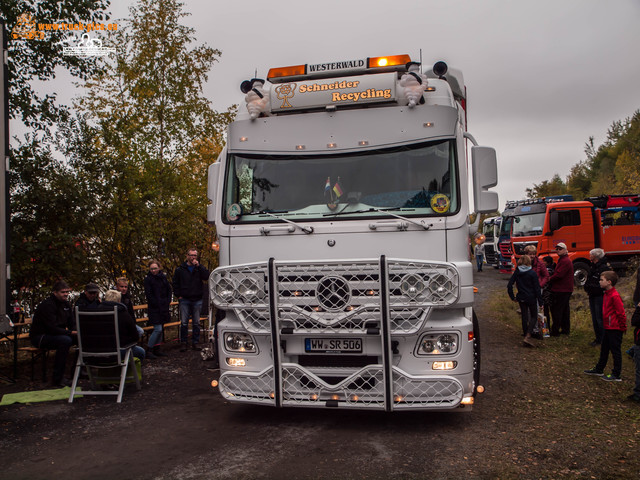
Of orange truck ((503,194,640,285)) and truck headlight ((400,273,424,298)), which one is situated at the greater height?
orange truck ((503,194,640,285))

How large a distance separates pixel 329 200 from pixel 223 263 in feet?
4.27

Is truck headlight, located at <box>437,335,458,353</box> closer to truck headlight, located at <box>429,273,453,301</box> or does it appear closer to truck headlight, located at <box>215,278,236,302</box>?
truck headlight, located at <box>429,273,453,301</box>

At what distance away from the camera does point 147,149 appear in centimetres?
1223

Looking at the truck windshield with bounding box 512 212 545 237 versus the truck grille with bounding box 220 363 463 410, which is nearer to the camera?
the truck grille with bounding box 220 363 463 410

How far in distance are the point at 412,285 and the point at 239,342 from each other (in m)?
1.87

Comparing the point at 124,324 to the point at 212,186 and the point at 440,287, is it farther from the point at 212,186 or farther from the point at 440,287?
the point at 440,287

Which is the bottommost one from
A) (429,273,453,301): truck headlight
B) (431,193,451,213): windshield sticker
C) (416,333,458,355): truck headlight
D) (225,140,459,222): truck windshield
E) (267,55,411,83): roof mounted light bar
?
(416,333,458,355): truck headlight

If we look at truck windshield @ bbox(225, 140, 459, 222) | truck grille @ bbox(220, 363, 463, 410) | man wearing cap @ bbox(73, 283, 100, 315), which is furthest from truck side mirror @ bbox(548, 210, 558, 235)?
man wearing cap @ bbox(73, 283, 100, 315)

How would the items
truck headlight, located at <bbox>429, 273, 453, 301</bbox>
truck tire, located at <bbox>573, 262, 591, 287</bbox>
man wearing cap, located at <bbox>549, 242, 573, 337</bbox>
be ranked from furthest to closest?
truck tire, located at <bbox>573, 262, 591, 287</bbox> → man wearing cap, located at <bbox>549, 242, 573, 337</bbox> → truck headlight, located at <bbox>429, 273, 453, 301</bbox>

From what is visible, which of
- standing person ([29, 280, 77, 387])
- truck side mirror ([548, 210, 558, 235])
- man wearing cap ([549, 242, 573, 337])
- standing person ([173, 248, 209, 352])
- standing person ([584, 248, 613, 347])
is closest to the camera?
standing person ([29, 280, 77, 387])

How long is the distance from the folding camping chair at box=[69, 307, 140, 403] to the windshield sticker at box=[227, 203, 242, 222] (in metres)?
2.07

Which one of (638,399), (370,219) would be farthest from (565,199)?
(370,219)

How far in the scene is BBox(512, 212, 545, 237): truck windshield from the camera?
19.2 meters

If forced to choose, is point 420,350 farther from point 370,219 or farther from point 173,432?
point 173,432
